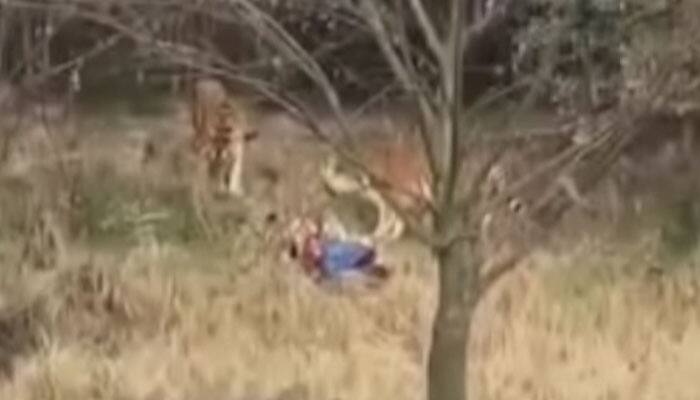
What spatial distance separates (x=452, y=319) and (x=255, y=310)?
1846 mm

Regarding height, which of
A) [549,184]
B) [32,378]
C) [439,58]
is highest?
[439,58]

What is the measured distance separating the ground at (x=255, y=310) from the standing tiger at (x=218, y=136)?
9 cm

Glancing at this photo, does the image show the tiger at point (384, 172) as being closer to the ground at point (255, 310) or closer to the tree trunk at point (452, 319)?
the ground at point (255, 310)

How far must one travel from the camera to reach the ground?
5266mm

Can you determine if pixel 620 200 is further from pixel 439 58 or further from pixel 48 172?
pixel 439 58

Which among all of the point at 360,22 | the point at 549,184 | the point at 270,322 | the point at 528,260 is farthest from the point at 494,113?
the point at 549,184

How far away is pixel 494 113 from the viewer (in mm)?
5988

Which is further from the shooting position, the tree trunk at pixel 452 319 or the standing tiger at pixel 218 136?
the standing tiger at pixel 218 136

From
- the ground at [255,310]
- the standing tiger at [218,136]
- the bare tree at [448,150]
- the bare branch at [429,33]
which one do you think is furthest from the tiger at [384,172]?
the bare branch at [429,33]

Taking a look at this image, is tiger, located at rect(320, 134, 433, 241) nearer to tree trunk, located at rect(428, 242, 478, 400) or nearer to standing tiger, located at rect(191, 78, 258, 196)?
standing tiger, located at rect(191, 78, 258, 196)

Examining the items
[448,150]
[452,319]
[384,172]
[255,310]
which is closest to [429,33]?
[448,150]

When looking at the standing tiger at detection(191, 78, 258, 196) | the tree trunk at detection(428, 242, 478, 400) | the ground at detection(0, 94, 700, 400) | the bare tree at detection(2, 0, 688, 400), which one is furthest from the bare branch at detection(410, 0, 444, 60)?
the standing tiger at detection(191, 78, 258, 196)

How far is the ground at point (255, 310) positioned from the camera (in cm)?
527

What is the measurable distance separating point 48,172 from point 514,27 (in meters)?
1.58
